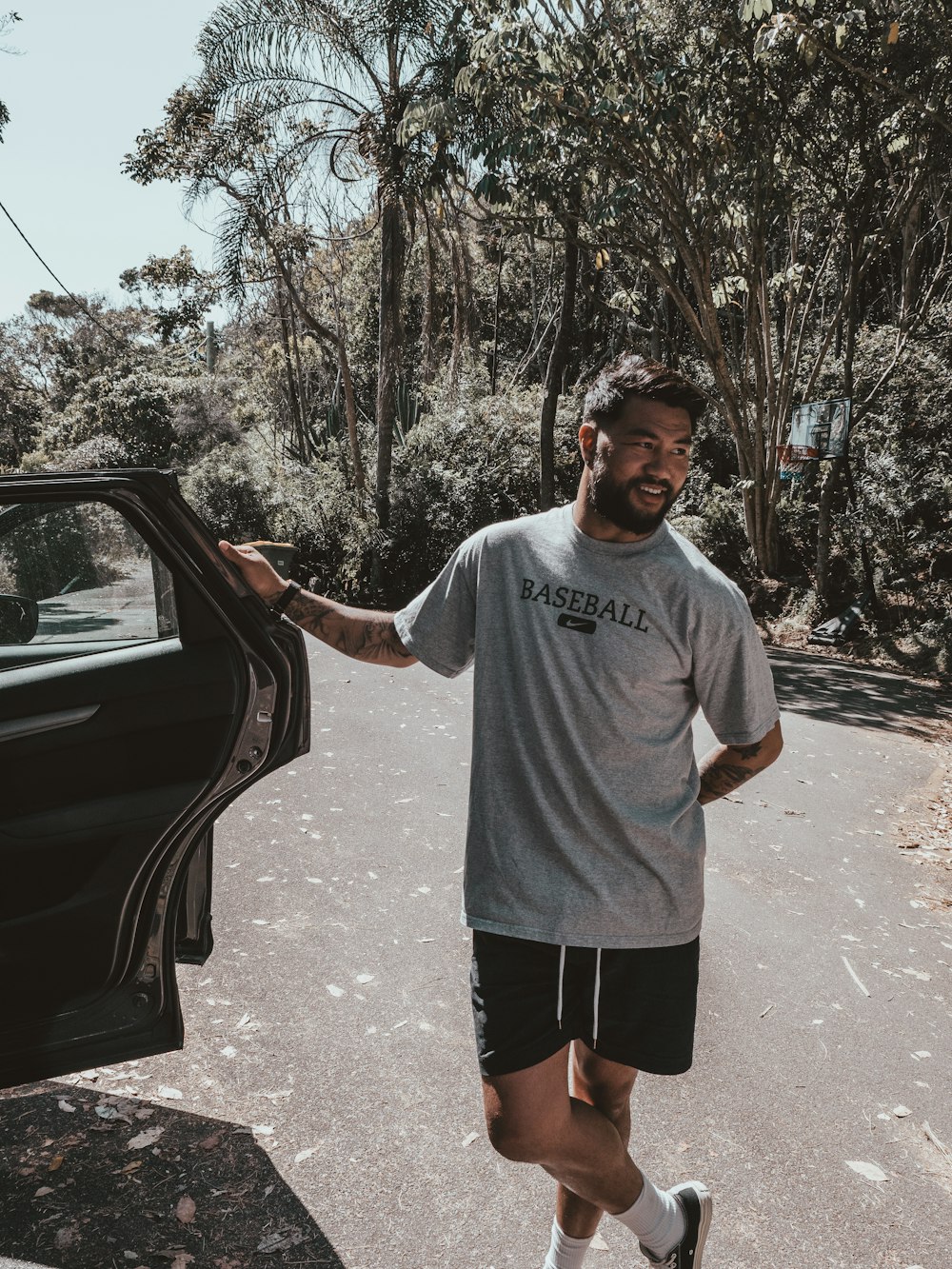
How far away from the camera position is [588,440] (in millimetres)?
2367

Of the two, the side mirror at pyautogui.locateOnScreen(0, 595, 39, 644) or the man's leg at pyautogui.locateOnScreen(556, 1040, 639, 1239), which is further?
the side mirror at pyautogui.locateOnScreen(0, 595, 39, 644)

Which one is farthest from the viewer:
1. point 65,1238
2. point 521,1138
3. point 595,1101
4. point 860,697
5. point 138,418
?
point 138,418

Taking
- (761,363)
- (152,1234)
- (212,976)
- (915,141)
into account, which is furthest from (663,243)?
(152,1234)

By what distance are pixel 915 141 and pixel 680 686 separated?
13471mm

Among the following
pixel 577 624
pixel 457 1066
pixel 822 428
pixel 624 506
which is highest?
pixel 822 428

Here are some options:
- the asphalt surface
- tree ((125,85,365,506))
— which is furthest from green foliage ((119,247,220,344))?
the asphalt surface

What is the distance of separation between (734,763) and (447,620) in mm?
758

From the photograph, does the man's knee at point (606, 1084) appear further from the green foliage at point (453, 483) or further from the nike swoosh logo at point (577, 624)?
the green foliage at point (453, 483)

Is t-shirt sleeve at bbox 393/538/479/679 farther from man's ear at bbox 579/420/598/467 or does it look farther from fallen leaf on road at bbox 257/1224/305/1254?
fallen leaf on road at bbox 257/1224/305/1254

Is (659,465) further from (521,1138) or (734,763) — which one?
(521,1138)

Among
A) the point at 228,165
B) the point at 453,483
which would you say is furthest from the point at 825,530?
the point at 228,165

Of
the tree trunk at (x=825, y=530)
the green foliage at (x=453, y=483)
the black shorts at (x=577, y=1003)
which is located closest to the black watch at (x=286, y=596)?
the black shorts at (x=577, y=1003)

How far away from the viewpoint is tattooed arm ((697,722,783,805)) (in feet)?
7.77

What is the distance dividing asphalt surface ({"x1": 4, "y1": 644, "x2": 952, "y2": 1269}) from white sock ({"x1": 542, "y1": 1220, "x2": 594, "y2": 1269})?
0.22m
